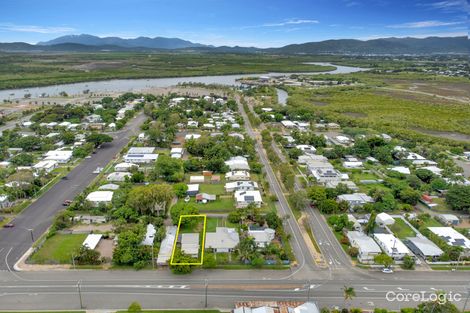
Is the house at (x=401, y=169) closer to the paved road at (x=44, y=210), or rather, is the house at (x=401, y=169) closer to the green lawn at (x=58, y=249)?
the green lawn at (x=58, y=249)

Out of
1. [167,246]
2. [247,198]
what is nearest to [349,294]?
[167,246]

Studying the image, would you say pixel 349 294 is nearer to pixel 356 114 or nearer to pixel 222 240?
pixel 222 240

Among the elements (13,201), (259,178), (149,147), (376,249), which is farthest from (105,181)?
(376,249)

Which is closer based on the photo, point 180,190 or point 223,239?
point 223,239

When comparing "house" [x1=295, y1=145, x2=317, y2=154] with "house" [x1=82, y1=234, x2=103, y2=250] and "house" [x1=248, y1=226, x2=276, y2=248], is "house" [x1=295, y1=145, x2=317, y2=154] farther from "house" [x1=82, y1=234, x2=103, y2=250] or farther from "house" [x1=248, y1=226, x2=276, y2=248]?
"house" [x1=82, y1=234, x2=103, y2=250]

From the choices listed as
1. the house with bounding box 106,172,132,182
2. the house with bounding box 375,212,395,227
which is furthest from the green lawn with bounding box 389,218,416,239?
the house with bounding box 106,172,132,182

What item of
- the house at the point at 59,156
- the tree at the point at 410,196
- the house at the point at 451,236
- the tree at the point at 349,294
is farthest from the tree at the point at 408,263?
the house at the point at 59,156
